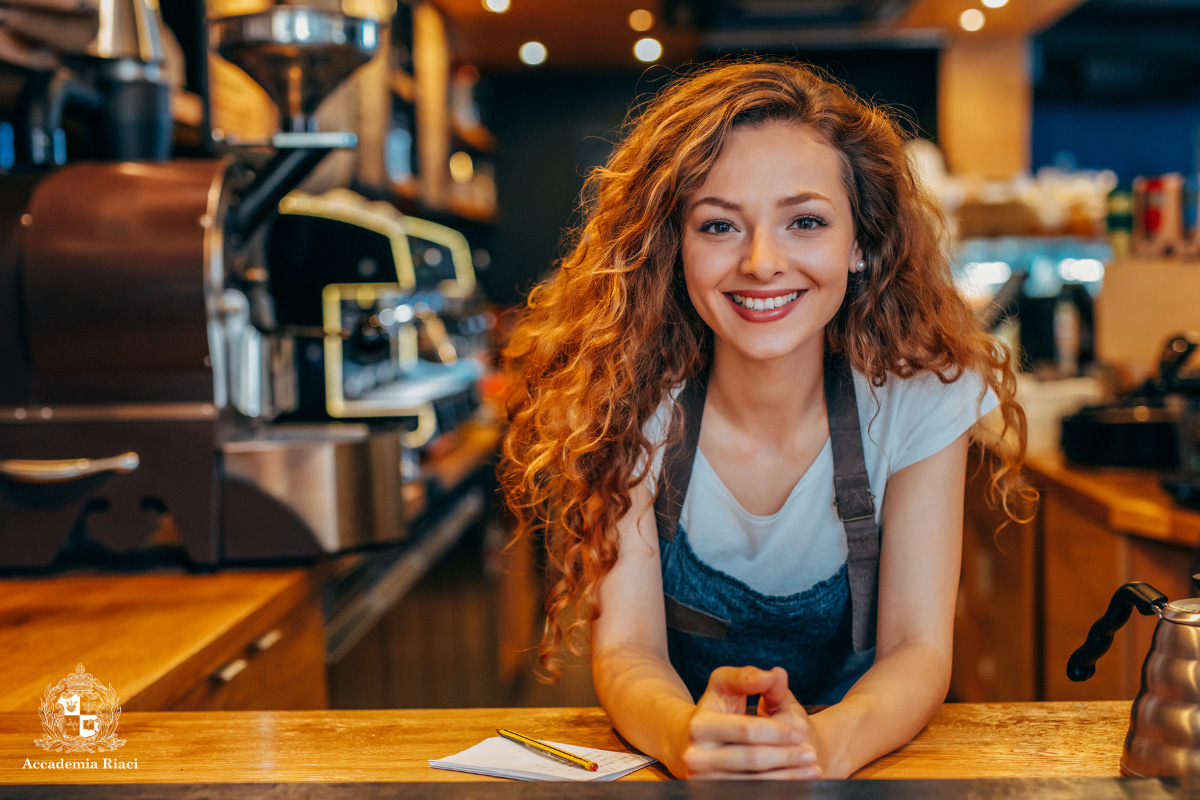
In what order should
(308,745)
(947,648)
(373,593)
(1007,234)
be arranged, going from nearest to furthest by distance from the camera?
(308,745), (947,648), (373,593), (1007,234)

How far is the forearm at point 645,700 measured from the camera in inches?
33.5

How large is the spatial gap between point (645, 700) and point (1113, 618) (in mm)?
413

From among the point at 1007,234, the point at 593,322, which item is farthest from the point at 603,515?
the point at 1007,234

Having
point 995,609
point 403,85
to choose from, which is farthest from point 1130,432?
point 403,85

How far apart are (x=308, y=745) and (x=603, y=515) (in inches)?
17.1

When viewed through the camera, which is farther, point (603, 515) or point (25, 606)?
point (25, 606)

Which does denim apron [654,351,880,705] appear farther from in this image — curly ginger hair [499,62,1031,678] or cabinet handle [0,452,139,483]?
cabinet handle [0,452,139,483]

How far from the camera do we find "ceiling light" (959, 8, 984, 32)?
4.45m

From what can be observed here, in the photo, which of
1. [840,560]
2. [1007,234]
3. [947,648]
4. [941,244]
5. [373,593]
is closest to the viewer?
[947,648]

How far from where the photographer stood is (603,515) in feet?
3.88

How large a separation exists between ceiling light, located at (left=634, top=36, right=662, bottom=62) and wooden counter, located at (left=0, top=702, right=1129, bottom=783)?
4679 mm

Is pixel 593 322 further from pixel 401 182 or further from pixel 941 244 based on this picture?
pixel 401 182

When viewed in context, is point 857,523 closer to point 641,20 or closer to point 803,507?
point 803,507

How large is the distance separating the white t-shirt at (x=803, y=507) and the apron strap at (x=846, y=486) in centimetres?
2
